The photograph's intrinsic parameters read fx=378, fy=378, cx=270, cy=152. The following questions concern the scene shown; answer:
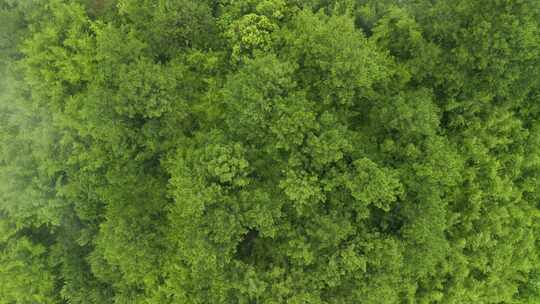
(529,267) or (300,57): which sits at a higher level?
(300,57)

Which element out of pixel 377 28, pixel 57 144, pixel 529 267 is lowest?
pixel 57 144

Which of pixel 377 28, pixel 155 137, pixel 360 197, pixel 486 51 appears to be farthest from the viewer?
pixel 377 28

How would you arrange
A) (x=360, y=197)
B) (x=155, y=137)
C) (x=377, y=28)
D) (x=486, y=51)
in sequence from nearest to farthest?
1. (x=360, y=197)
2. (x=486, y=51)
3. (x=155, y=137)
4. (x=377, y=28)

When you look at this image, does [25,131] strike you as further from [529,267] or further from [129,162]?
[529,267]

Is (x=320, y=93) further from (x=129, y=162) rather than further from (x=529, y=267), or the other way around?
(x=529, y=267)

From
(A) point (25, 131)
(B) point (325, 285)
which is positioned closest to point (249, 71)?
(B) point (325, 285)

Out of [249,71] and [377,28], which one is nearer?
[249,71]
